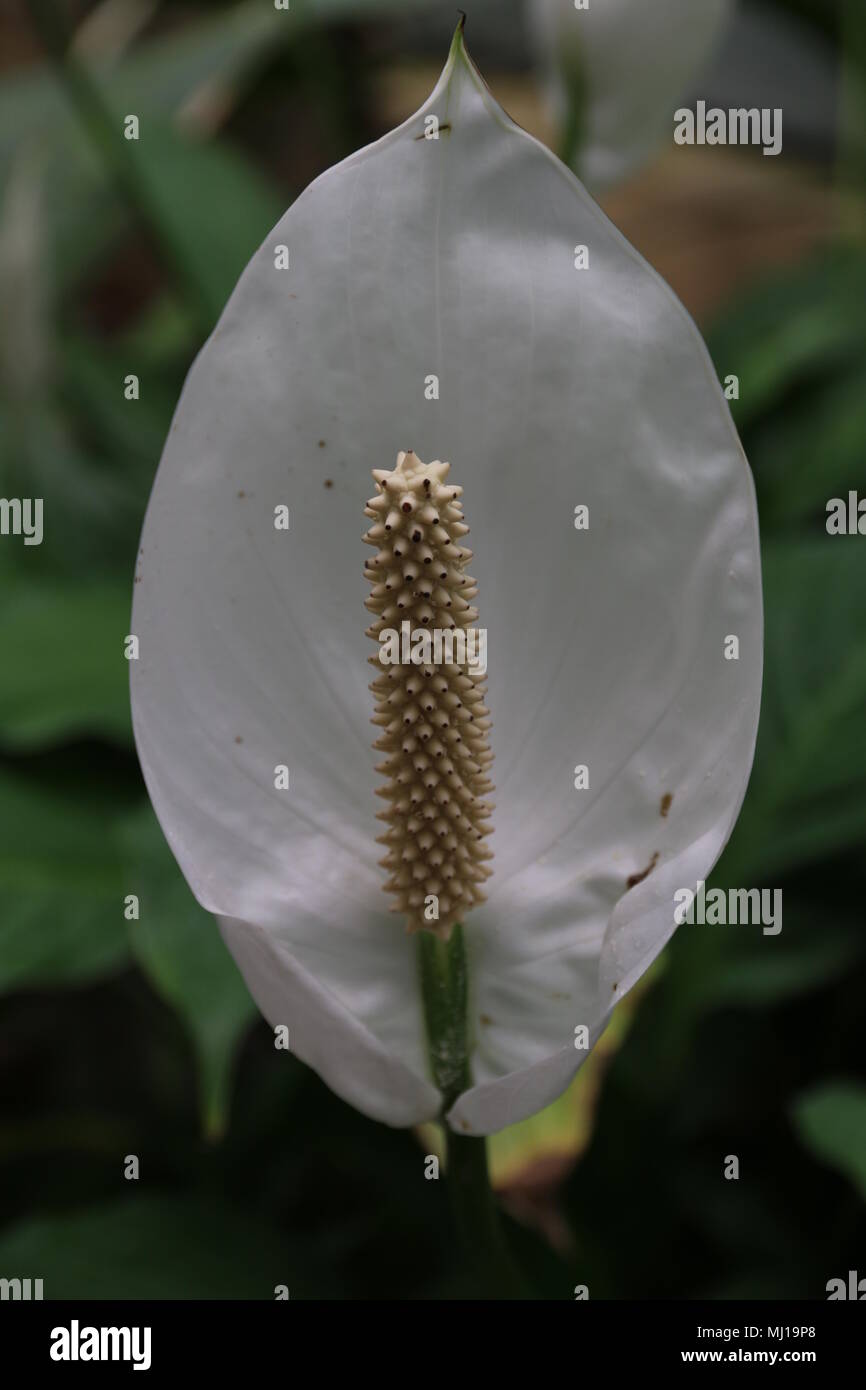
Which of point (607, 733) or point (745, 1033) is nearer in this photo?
point (607, 733)

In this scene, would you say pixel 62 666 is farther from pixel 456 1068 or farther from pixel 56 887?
pixel 456 1068

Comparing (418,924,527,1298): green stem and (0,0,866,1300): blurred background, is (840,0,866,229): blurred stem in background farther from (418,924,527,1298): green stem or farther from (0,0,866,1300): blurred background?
(418,924,527,1298): green stem

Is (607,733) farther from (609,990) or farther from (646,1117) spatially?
(646,1117)

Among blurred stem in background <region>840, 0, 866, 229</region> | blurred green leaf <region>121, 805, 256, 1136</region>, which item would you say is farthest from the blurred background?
blurred stem in background <region>840, 0, 866, 229</region>

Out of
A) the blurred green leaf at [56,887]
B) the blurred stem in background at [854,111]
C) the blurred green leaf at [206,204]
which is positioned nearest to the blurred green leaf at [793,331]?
the blurred stem in background at [854,111]

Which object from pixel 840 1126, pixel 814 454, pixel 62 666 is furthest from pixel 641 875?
pixel 814 454
